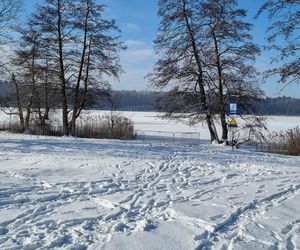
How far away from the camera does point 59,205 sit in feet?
19.6

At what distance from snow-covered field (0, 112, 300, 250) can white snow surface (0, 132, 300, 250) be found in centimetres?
2

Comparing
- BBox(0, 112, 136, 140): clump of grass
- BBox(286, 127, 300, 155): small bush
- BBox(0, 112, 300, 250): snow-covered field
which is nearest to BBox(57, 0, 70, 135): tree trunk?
BBox(0, 112, 136, 140): clump of grass

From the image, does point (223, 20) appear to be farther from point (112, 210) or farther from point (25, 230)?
point (25, 230)

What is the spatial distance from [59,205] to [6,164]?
15.2 ft

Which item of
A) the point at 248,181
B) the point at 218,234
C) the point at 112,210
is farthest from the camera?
the point at 248,181

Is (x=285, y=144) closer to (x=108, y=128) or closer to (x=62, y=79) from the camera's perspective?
(x=108, y=128)

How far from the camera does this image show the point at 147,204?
6094 millimetres

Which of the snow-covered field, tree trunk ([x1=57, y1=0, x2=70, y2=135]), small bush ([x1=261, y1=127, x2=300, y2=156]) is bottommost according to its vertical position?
the snow-covered field

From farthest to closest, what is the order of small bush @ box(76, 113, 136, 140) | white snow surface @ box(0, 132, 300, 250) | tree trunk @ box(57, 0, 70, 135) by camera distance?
small bush @ box(76, 113, 136, 140) < tree trunk @ box(57, 0, 70, 135) < white snow surface @ box(0, 132, 300, 250)

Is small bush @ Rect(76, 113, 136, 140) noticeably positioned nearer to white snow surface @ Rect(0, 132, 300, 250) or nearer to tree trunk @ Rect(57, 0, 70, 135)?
tree trunk @ Rect(57, 0, 70, 135)

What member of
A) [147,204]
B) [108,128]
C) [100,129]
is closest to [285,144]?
[147,204]

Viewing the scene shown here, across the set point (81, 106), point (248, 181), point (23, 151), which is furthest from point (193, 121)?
point (248, 181)

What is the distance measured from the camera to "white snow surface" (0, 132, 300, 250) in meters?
4.50

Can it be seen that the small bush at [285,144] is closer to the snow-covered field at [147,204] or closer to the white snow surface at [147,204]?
the snow-covered field at [147,204]
